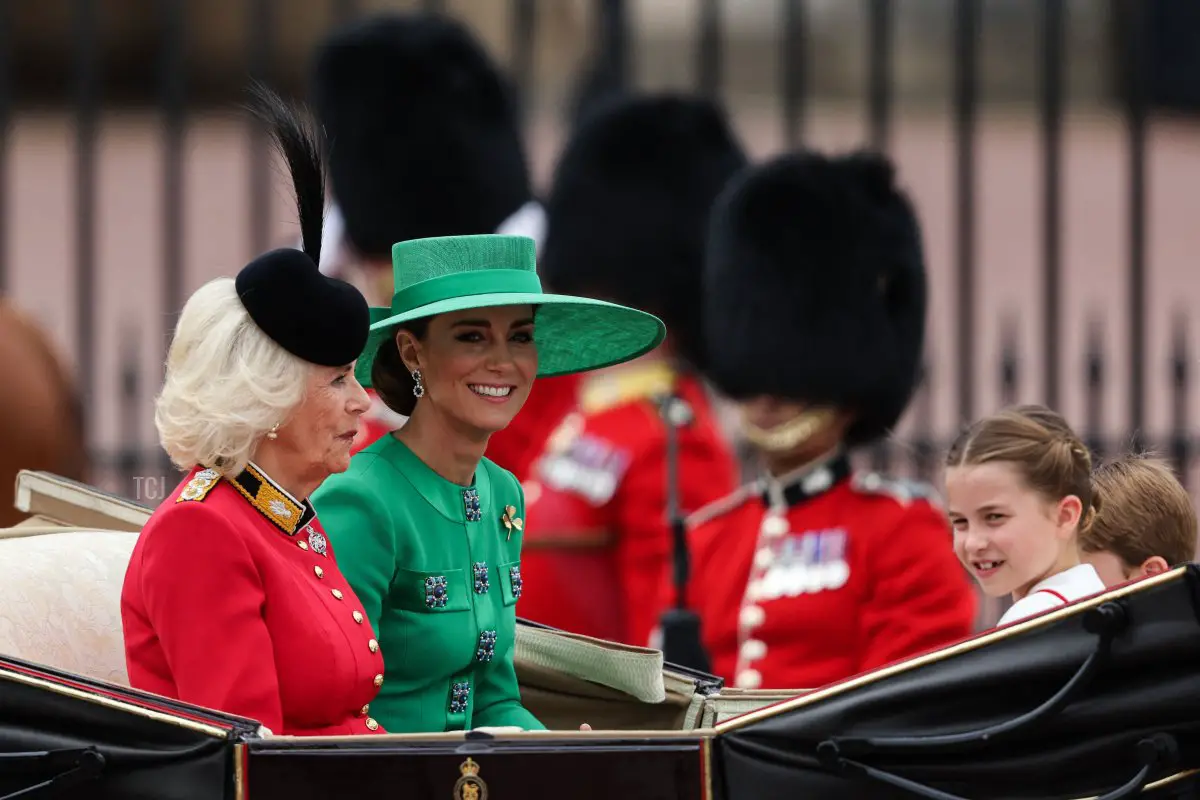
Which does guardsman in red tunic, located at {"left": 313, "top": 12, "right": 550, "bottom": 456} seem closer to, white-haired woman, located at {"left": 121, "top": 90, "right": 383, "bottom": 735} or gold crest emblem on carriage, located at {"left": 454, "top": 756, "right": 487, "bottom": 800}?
white-haired woman, located at {"left": 121, "top": 90, "right": 383, "bottom": 735}

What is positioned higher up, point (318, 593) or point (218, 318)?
point (218, 318)

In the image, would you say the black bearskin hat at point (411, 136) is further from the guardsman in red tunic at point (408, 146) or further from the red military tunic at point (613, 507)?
the red military tunic at point (613, 507)

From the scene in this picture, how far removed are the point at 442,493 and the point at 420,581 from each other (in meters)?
0.13

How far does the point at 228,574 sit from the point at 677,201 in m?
3.22

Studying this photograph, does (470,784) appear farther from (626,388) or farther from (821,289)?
(626,388)

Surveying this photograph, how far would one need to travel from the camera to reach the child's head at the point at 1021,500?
2906 mm

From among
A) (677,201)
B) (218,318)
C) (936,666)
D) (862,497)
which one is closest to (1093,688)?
(936,666)

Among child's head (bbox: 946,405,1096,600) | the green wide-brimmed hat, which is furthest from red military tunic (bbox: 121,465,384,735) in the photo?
child's head (bbox: 946,405,1096,600)

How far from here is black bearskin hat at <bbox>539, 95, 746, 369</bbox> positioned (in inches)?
215

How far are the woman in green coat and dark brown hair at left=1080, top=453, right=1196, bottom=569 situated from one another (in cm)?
73

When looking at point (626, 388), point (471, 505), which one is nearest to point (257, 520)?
point (471, 505)

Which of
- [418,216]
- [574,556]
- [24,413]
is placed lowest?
[574,556]

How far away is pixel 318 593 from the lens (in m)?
2.64

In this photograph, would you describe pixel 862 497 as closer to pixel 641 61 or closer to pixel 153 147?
pixel 641 61
